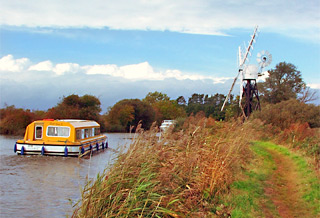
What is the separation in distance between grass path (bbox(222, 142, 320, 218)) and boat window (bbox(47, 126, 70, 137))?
16.3 meters

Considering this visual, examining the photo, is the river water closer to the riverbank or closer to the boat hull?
the boat hull

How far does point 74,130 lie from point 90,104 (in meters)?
33.0

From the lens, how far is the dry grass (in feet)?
21.6

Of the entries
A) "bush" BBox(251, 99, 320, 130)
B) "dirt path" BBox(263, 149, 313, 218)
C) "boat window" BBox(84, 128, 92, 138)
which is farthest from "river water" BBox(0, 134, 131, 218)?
"bush" BBox(251, 99, 320, 130)

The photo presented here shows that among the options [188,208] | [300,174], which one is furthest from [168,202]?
[300,174]

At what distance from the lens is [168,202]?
6996 mm

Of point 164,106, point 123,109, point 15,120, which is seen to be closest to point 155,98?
point 164,106

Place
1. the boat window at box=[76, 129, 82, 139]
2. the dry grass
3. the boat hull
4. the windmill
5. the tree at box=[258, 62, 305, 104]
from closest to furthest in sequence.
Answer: the dry grass < the boat hull < the boat window at box=[76, 129, 82, 139] < the windmill < the tree at box=[258, 62, 305, 104]

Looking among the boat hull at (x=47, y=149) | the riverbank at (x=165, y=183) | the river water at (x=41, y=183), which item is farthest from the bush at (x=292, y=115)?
the riverbank at (x=165, y=183)

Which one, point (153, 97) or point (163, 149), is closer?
point (163, 149)

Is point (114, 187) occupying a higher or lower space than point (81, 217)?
higher

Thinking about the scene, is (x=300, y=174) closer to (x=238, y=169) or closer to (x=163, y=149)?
(x=238, y=169)

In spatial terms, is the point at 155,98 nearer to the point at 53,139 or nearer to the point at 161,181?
the point at 53,139

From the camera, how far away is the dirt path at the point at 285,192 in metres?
8.54
